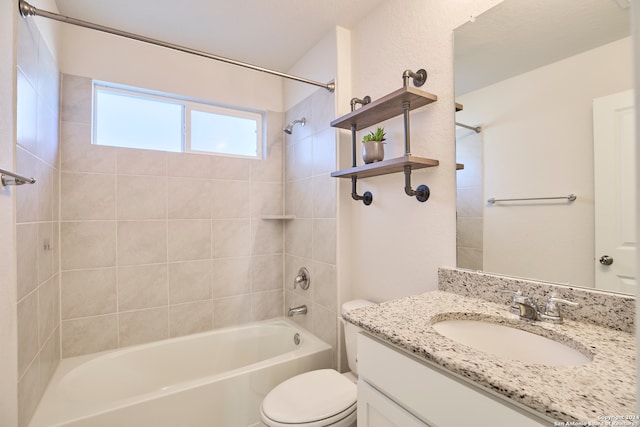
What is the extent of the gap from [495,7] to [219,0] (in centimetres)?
136

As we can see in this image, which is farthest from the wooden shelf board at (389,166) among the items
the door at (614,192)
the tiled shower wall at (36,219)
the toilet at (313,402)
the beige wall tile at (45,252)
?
the beige wall tile at (45,252)

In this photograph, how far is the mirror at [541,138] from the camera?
2.78 ft

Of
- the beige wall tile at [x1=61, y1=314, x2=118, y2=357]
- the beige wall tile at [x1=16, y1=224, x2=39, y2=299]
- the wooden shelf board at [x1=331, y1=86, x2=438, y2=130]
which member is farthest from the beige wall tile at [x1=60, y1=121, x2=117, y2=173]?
the wooden shelf board at [x1=331, y1=86, x2=438, y2=130]

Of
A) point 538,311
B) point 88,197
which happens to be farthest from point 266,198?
point 538,311

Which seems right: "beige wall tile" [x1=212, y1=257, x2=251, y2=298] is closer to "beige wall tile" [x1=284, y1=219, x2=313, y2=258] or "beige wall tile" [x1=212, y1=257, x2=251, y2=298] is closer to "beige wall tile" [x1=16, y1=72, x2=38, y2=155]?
"beige wall tile" [x1=284, y1=219, x2=313, y2=258]

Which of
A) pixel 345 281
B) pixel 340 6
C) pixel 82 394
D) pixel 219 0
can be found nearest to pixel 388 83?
pixel 340 6

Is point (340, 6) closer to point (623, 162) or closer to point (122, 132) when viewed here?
point (623, 162)

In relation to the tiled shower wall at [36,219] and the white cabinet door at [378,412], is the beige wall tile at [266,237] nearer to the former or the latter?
the tiled shower wall at [36,219]

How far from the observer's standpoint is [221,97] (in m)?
2.18

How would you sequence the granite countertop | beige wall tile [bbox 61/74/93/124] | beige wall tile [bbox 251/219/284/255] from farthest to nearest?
beige wall tile [bbox 251/219/284/255], beige wall tile [bbox 61/74/93/124], the granite countertop

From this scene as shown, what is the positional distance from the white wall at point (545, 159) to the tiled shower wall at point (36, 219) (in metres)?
1.81

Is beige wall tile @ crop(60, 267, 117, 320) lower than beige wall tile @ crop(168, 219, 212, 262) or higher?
lower

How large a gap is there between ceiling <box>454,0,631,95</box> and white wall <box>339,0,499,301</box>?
57mm

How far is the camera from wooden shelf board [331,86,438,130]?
1.25m
